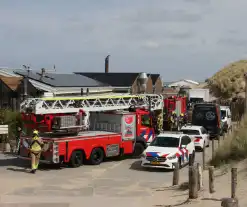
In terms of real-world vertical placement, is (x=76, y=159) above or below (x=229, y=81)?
below

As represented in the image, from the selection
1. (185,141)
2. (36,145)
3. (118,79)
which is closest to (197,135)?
(185,141)

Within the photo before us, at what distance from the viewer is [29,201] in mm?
13641

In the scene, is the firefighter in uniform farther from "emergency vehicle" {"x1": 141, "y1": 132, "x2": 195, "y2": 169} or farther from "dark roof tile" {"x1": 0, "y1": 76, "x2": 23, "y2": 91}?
"dark roof tile" {"x1": 0, "y1": 76, "x2": 23, "y2": 91}

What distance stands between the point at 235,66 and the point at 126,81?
40.0ft

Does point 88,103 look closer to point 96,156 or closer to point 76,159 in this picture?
point 96,156

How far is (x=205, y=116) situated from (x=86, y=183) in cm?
1738

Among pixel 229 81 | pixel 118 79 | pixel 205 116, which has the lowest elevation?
pixel 205 116

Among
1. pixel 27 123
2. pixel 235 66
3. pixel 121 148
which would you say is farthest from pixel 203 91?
pixel 27 123

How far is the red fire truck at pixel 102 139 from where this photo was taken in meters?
19.3

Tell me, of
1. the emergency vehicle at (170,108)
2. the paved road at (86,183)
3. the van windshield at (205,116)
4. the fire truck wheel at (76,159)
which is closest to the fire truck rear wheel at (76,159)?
the fire truck wheel at (76,159)

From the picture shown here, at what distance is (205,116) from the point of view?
107 ft

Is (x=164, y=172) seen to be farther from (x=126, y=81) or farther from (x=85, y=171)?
(x=126, y=81)

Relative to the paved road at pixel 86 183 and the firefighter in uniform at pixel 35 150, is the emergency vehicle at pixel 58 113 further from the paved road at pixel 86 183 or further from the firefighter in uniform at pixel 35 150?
the paved road at pixel 86 183

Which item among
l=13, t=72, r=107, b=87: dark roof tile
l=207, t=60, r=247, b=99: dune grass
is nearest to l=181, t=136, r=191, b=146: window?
l=13, t=72, r=107, b=87: dark roof tile
